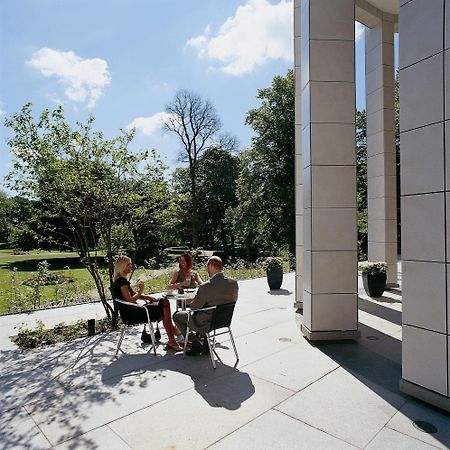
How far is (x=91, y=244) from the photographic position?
7473 millimetres

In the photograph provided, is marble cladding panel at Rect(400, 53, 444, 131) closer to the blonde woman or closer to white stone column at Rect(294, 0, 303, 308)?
the blonde woman

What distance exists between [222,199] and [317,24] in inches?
1063

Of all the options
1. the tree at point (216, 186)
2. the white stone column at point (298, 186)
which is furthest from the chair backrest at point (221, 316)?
the tree at point (216, 186)

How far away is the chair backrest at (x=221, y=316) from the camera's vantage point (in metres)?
4.24

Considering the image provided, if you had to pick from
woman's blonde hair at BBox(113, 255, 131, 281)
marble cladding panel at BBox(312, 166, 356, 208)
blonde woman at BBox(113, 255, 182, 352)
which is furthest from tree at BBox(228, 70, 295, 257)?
woman's blonde hair at BBox(113, 255, 131, 281)

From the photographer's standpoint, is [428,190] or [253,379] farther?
[253,379]

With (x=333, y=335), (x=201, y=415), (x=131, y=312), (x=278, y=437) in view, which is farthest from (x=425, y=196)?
(x=131, y=312)

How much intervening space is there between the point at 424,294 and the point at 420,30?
2502mm

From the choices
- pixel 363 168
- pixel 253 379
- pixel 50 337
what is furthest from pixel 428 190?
pixel 363 168

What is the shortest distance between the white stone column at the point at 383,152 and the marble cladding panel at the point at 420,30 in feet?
21.4

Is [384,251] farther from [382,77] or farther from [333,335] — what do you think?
[333,335]

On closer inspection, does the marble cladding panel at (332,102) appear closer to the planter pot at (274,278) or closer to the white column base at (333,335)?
the white column base at (333,335)

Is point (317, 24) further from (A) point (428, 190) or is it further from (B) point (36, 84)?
(B) point (36, 84)

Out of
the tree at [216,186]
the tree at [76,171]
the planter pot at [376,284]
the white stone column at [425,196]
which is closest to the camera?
the white stone column at [425,196]
